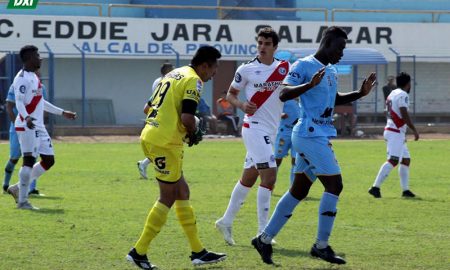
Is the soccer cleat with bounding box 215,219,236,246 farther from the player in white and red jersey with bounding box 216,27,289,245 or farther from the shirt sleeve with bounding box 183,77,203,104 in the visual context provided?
the shirt sleeve with bounding box 183,77,203,104

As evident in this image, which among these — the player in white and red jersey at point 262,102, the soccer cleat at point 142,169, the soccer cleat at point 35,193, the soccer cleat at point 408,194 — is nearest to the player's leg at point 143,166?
the soccer cleat at point 142,169

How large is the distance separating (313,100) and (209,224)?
11.4 ft

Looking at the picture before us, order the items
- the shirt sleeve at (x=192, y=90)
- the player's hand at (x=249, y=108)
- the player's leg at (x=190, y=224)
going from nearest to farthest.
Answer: the shirt sleeve at (x=192, y=90) < the player's leg at (x=190, y=224) < the player's hand at (x=249, y=108)

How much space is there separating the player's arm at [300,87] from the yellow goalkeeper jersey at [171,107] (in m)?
0.86

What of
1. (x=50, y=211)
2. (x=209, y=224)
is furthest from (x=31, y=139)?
(x=209, y=224)

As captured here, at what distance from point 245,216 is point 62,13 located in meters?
27.5

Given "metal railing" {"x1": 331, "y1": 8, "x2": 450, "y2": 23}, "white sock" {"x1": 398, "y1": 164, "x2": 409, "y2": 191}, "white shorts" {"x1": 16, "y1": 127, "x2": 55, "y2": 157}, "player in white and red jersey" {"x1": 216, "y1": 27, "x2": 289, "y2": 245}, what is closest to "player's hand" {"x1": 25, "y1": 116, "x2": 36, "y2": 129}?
"white shorts" {"x1": 16, "y1": 127, "x2": 55, "y2": 157}

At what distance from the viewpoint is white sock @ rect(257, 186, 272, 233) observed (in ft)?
37.3

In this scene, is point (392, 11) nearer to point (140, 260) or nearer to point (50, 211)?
point (50, 211)

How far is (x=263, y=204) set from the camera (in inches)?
451

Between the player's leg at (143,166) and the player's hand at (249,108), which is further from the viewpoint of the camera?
the player's leg at (143,166)

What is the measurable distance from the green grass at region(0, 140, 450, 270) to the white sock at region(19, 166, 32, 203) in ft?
1.14

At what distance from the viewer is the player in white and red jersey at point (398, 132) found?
1697 centimetres

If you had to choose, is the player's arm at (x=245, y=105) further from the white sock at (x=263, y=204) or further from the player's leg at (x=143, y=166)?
the player's leg at (x=143, y=166)
